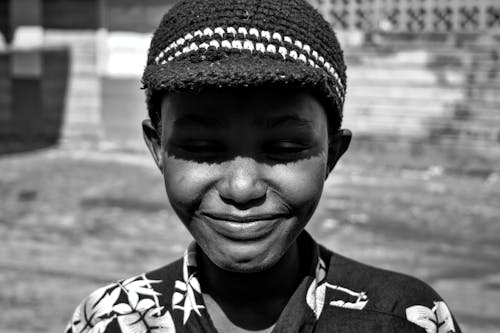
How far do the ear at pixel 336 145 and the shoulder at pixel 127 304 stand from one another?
426 millimetres

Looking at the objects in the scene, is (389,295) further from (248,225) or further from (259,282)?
(248,225)

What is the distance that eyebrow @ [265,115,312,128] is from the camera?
4.62 feet

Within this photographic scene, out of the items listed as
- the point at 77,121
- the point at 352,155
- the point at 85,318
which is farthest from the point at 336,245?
the point at 77,121

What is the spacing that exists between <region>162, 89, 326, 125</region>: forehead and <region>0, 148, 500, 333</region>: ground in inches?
124

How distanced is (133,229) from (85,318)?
4.59m

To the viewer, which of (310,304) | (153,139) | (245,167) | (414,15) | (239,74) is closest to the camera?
(239,74)

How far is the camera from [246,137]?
141 cm

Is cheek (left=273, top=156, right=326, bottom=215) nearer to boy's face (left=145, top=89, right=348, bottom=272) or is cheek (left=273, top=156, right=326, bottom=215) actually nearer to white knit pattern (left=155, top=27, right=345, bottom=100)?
boy's face (left=145, top=89, right=348, bottom=272)

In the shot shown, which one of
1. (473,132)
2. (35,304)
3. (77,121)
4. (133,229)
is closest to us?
(35,304)

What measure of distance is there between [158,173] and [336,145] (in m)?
6.99

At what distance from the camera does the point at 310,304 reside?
1.56 meters

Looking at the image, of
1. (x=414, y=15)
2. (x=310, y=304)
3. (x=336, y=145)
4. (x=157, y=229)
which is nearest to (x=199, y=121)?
(x=336, y=145)

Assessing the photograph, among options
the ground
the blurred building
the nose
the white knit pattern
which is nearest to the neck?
the nose

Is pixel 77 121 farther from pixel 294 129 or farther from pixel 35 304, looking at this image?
pixel 294 129
